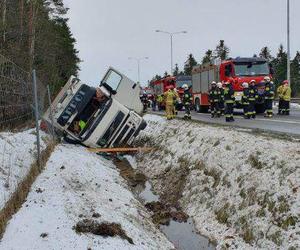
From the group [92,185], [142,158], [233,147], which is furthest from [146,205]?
[142,158]

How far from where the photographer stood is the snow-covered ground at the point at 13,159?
7918mm

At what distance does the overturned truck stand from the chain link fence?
5.34 metres

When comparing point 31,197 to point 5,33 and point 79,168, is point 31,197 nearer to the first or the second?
point 79,168

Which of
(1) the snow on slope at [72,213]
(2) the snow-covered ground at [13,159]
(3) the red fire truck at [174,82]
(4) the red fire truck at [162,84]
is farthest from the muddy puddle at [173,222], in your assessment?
(4) the red fire truck at [162,84]

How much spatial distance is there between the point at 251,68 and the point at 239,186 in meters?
15.8

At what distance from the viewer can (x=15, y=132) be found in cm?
1084

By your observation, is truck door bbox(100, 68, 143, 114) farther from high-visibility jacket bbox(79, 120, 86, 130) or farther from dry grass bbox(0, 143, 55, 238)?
dry grass bbox(0, 143, 55, 238)

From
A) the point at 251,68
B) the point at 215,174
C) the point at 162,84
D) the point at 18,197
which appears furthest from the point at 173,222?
the point at 162,84

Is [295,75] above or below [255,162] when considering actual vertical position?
above

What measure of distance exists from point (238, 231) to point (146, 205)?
3.32 m

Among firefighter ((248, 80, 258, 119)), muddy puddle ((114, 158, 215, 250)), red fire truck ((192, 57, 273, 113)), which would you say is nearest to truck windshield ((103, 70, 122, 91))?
firefighter ((248, 80, 258, 119))

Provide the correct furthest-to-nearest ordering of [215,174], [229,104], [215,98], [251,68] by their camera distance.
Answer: [251,68], [215,98], [229,104], [215,174]

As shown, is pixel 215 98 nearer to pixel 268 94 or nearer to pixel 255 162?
pixel 268 94

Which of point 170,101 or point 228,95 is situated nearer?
point 228,95
